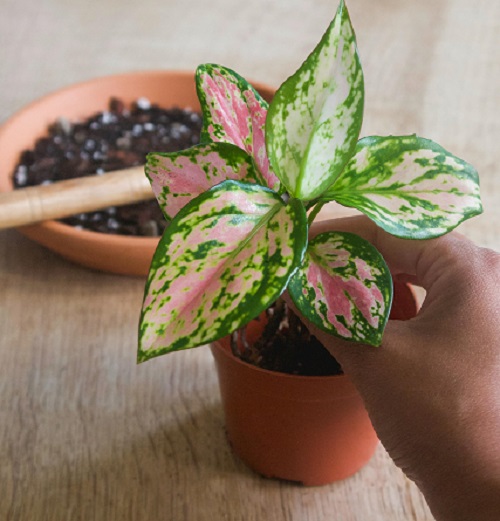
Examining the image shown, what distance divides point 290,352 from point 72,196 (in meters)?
0.30

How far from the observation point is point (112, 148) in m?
0.86

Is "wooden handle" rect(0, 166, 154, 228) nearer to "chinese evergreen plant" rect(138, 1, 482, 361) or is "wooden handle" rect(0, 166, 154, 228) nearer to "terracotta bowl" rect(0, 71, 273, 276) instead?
"terracotta bowl" rect(0, 71, 273, 276)

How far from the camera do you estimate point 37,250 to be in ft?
2.59

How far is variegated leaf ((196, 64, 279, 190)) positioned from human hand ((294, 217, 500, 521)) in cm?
Answer: 10

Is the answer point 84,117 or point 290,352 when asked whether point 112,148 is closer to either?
point 84,117

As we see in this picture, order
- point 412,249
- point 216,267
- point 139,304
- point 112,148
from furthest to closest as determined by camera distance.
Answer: point 112,148 < point 139,304 < point 412,249 < point 216,267

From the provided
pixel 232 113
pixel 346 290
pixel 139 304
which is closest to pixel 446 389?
pixel 346 290

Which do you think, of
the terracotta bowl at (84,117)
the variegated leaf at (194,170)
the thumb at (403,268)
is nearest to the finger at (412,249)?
the thumb at (403,268)

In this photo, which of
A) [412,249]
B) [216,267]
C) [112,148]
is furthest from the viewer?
[112,148]

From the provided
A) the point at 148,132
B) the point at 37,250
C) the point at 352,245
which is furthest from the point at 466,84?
the point at 352,245

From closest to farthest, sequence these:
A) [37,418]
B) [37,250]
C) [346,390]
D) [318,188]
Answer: [318,188]
[346,390]
[37,418]
[37,250]

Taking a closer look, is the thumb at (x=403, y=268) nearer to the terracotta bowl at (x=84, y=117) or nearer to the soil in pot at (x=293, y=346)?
the soil in pot at (x=293, y=346)

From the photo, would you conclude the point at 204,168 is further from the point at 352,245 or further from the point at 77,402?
the point at 77,402

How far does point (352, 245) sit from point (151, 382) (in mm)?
296
